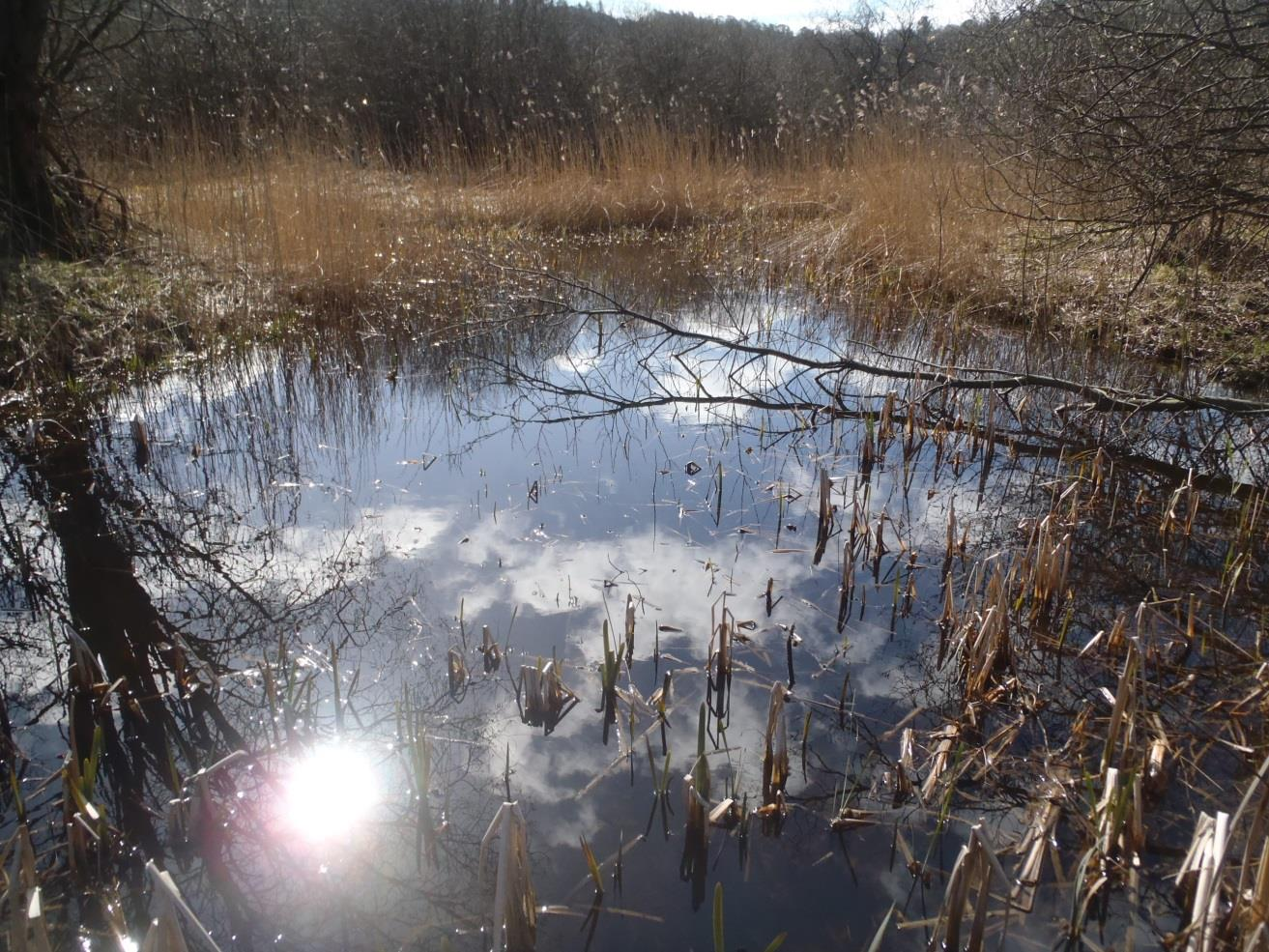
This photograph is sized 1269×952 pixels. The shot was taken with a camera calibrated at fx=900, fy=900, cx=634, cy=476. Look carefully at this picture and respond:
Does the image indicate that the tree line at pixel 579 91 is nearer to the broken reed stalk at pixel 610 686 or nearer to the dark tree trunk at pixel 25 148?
the dark tree trunk at pixel 25 148

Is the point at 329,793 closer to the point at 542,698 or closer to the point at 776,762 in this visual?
the point at 542,698

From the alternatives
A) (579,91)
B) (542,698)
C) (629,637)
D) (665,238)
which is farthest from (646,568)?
(579,91)

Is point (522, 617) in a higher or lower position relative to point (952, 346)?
lower

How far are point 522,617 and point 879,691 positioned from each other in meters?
1.04

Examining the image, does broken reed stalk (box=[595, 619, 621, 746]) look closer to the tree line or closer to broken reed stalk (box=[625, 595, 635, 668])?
broken reed stalk (box=[625, 595, 635, 668])

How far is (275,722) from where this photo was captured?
2125 mm

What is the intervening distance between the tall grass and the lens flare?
15.0 feet

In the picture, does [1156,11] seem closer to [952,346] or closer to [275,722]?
[952,346]

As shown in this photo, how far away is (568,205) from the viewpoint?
910cm

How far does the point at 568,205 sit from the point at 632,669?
24.5ft

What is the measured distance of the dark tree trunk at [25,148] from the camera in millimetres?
5391

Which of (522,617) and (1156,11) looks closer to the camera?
(522,617)

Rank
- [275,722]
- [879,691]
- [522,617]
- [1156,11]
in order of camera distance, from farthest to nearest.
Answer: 1. [1156,11]
2. [522,617]
3. [879,691]
4. [275,722]

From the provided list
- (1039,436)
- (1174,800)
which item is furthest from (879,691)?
(1039,436)
